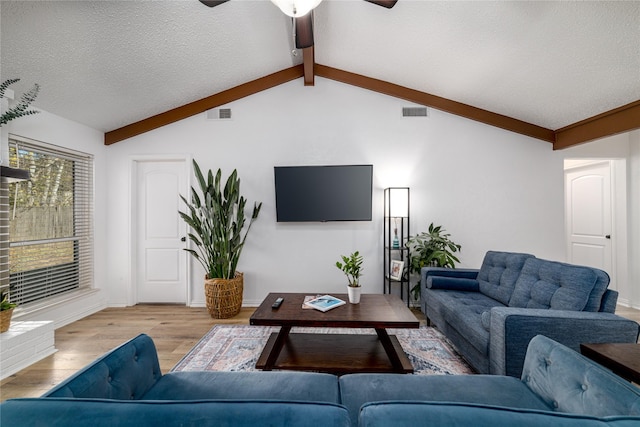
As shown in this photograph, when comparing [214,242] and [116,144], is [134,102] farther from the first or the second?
[214,242]

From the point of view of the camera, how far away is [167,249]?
3.82 m

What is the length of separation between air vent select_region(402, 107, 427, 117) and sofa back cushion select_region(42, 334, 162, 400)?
373cm

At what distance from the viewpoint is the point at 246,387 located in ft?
4.11

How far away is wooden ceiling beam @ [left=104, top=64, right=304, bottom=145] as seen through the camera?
145 inches

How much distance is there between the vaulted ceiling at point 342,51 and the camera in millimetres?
2135

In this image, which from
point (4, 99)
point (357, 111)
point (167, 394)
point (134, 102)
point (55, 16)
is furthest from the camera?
point (357, 111)

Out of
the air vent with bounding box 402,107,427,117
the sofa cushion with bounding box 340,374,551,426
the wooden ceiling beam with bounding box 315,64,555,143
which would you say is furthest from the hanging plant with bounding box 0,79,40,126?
the air vent with bounding box 402,107,427,117

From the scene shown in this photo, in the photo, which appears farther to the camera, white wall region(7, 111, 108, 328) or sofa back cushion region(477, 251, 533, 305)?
white wall region(7, 111, 108, 328)

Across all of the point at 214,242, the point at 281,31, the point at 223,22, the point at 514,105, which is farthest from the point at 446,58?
the point at 214,242

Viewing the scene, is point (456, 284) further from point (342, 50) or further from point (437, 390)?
point (342, 50)

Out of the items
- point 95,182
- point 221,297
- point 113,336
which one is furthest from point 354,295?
point 95,182

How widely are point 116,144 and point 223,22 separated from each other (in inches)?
96.6

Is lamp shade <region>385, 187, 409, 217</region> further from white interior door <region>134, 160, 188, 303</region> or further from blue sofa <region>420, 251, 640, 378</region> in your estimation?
white interior door <region>134, 160, 188, 303</region>

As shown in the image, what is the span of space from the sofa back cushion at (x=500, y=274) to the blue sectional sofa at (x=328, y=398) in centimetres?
140
